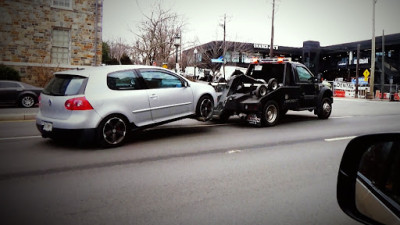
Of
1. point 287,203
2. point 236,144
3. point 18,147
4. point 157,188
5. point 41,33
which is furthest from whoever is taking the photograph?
point 41,33

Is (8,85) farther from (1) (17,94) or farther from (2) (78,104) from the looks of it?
(2) (78,104)

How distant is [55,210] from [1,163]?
→ 2.47 metres

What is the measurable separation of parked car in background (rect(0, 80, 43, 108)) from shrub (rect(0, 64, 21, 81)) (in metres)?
3.28

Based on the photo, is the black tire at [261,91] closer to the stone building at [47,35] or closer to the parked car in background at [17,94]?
the parked car in background at [17,94]

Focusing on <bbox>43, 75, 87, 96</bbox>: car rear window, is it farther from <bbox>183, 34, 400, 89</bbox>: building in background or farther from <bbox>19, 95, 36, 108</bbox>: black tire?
<bbox>183, 34, 400, 89</bbox>: building in background

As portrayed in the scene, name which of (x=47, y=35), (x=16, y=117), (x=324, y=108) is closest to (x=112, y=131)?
(x=16, y=117)

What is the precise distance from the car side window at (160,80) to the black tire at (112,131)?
1.15 metres

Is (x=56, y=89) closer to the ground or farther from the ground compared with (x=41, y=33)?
closer to the ground

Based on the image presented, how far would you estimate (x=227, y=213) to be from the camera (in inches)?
125

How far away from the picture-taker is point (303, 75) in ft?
34.2

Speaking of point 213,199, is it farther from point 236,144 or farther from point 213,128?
point 213,128

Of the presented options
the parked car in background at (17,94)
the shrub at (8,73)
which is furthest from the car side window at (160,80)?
the shrub at (8,73)

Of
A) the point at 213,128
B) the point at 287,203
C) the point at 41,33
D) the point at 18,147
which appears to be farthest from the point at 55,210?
the point at 41,33

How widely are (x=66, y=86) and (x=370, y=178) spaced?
5918 millimetres
